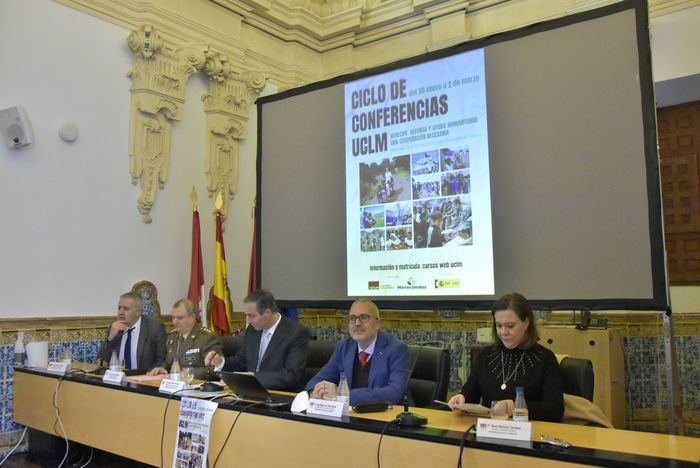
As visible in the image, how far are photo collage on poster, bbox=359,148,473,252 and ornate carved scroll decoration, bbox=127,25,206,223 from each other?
2.06m

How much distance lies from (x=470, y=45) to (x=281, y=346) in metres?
2.35

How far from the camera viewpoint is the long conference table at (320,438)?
1.79 metres

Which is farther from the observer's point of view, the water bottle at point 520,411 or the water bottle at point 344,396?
the water bottle at point 344,396

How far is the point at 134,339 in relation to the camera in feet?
14.5

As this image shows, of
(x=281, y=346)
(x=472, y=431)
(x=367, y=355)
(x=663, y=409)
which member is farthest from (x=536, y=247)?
(x=663, y=409)

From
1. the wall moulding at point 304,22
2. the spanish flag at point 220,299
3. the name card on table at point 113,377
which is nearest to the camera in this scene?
the name card on table at point 113,377

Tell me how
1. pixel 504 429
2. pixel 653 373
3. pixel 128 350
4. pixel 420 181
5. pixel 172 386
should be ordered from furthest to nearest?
pixel 653 373 → pixel 128 350 → pixel 420 181 → pixel 172 386 → pixel 504 429

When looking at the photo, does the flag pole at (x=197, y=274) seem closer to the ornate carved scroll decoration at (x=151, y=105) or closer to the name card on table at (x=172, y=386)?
the ornate carved scroll decoration at (x=151, y=105)

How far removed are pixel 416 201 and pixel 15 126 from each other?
2954 mm

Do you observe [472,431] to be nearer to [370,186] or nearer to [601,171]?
[601,171]

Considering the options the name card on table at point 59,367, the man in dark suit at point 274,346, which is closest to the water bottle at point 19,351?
the name card on table at point 59,367

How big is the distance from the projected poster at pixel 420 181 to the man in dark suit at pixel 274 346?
0.90m

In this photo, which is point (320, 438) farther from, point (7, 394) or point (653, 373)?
point (653, 373)

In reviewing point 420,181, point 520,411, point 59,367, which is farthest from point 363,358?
point 59,367
